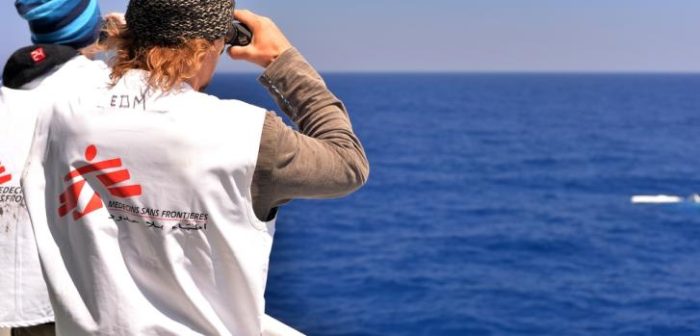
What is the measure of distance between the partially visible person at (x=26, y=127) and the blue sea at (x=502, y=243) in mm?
11618

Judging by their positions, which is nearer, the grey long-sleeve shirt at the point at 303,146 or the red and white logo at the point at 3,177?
the grey long-sleeve shirt at the point at 303,146

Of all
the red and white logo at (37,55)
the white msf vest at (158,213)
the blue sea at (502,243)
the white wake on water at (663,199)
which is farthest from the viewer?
the white wake on water at (663,199)

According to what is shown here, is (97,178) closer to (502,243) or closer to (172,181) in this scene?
(172,181)

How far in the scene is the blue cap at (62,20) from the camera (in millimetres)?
1670

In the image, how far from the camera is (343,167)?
3.93 feet

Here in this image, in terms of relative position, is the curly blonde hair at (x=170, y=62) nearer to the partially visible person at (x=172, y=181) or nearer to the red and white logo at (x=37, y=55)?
the partially visible person at (x=172, y=181)

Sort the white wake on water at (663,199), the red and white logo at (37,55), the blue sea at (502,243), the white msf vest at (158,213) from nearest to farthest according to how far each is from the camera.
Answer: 1. the white msf vest at (158,213)
2. the red and white logo at (37,55)
3. the blue sea at (502,243)
4. the white wake on water at (663,199)

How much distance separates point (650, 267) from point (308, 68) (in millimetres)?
19126

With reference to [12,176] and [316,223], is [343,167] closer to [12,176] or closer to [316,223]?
[12,176]

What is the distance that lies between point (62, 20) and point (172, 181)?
2.13ft

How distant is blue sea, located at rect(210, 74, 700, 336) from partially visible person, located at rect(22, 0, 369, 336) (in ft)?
39.7

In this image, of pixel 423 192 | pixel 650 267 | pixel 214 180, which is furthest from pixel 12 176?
pixel 423 192

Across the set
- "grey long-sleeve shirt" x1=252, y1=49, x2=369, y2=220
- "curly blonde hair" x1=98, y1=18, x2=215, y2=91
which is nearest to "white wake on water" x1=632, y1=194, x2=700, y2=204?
"grey long-sleeve shirt" x1=252, y1=49, x2=369, y2=220

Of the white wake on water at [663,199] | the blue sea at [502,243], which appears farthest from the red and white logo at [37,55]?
the white wake on water at [663,199]
